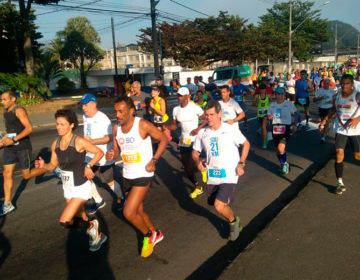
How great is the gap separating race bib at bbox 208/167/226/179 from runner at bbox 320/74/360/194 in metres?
2.46

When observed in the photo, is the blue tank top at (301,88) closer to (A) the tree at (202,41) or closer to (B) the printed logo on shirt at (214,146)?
(B) the printed logo on shirt at (214,146)

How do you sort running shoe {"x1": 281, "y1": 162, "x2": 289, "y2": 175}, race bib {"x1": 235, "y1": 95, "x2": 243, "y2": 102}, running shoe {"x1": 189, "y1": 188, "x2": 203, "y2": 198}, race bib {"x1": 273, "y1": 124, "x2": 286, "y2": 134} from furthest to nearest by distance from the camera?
race bib {"x1": 235, "y1": 95, "x2": 243, "y2": 102} → race bib {"x1": 273, "y1": 124, "x2": 286, "y2": 134} → running shoe {"x1": 281, "y1": 162, "x2": 289, "y2": 175} → running shoe {"x1": 189, "y1": 188, "x2": 203, "y2": 198}

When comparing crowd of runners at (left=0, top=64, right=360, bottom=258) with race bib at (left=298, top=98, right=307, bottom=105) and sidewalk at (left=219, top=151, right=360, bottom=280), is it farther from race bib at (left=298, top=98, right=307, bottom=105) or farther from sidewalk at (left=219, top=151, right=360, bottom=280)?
race bib at (left=298, top=98, right=307, bottom=105)

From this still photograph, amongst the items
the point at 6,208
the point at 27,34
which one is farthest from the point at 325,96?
the point at 27,34

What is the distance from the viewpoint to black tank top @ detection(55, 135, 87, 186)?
12.1 ft

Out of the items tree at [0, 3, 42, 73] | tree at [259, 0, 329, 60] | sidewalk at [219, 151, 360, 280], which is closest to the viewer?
sidewalk at [219, 151, 360, 280]

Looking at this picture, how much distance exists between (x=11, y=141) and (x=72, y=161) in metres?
1.97

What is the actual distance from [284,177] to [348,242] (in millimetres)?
2762

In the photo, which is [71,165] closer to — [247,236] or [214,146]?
[214,146]

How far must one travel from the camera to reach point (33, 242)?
13.5 feet

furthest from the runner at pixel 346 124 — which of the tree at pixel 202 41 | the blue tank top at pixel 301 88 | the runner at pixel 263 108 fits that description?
the tree at pixel 202 41

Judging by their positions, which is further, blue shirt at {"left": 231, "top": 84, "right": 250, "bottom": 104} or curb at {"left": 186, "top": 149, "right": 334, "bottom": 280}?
blue shirt at {"left": 231, "top": 84, "right": 250, "bottom": 104}

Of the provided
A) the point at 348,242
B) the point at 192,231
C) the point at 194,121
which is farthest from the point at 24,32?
the point at 348,242

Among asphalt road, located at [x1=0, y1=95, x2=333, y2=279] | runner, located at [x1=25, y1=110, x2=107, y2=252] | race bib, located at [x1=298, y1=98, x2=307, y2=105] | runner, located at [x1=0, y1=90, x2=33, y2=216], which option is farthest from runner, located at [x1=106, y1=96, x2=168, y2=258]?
race bib, located at [x1=298, y1=98, x2=307, y2=105]
